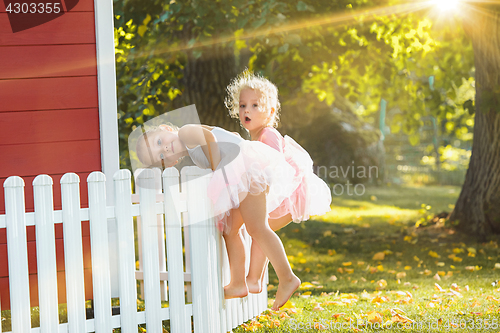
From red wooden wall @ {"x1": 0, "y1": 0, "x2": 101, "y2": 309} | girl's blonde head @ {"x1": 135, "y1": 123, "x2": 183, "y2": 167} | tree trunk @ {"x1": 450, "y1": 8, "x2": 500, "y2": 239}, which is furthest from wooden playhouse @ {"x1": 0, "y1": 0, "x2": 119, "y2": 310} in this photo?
tree trunk @ {"x1": 450, "y1": 8, "x2": 500, "y2": 239}

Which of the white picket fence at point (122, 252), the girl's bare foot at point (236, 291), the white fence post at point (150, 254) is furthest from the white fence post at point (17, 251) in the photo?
the girl's bare foot at point (236, 291)

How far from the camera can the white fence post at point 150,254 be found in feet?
9.41

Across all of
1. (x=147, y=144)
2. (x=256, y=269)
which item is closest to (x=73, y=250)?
(x=147, y=144)

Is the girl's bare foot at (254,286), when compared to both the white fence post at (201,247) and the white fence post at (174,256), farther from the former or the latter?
the white fence post at (174,256)

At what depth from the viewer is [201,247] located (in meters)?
3.01

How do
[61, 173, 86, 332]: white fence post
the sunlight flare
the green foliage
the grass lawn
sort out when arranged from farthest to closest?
the sunlight flare < the green foliage < the grass lawn < [61, 173, 86, 332]: white fence post

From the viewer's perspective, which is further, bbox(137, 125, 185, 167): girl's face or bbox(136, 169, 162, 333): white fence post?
bbox(137, 125, 185, 167): girl's face

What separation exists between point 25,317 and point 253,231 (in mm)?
1370

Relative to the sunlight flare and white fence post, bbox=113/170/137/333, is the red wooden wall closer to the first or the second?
white fence post, bbox=113/170/137/333

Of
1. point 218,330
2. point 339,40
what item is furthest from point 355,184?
point 218,330

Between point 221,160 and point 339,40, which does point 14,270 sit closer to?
point 221,160

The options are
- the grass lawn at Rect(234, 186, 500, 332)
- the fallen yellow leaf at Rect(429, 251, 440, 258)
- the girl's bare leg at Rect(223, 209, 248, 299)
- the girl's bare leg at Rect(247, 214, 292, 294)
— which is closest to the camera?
the girl's bare leg at Rect(223, 209, 248, 299)

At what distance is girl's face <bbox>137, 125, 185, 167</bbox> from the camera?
10.4 feet

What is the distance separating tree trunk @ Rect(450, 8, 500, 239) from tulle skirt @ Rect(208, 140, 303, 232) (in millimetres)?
4773
